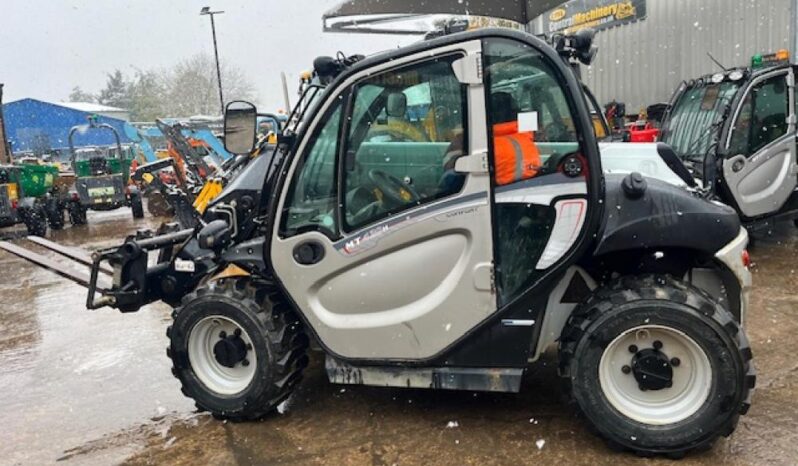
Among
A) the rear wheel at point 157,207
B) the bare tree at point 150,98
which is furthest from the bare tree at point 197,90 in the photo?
the rear wheel at point 157,207

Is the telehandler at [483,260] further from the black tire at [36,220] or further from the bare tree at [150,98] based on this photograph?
the bare tree at [150,98]

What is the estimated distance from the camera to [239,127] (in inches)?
158

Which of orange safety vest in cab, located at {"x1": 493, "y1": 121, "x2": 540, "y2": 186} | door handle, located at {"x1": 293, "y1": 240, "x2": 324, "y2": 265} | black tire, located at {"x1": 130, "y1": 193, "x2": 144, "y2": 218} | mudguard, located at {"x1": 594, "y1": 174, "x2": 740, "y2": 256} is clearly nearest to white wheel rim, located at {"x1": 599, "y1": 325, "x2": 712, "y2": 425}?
mudguard, located at {"x1": 594, "y1": 174, "x2": 740, "y2": 256}

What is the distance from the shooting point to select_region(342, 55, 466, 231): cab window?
334 centimetres

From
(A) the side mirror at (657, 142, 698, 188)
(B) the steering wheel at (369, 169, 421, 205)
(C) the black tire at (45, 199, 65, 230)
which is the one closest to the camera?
(B) the steering wheel at (369, 169, 421, 205)

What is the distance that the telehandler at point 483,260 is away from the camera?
324 cm

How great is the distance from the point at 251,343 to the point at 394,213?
1.17 meters

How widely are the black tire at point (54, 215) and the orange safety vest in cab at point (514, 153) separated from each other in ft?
44.7

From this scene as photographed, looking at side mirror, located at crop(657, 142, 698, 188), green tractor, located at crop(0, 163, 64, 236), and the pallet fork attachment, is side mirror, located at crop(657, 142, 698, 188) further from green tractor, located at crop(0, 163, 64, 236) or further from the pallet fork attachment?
green tractor, located at crop(0, 163, 64, 236)

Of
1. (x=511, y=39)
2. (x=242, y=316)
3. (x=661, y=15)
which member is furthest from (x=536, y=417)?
(x=661, y=15)

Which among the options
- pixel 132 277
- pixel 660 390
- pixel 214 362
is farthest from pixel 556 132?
pixel 132 277

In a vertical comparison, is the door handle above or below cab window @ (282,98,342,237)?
below

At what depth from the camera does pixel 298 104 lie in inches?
165

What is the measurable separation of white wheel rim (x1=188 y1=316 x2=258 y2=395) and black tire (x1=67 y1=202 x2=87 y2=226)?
1253cm
